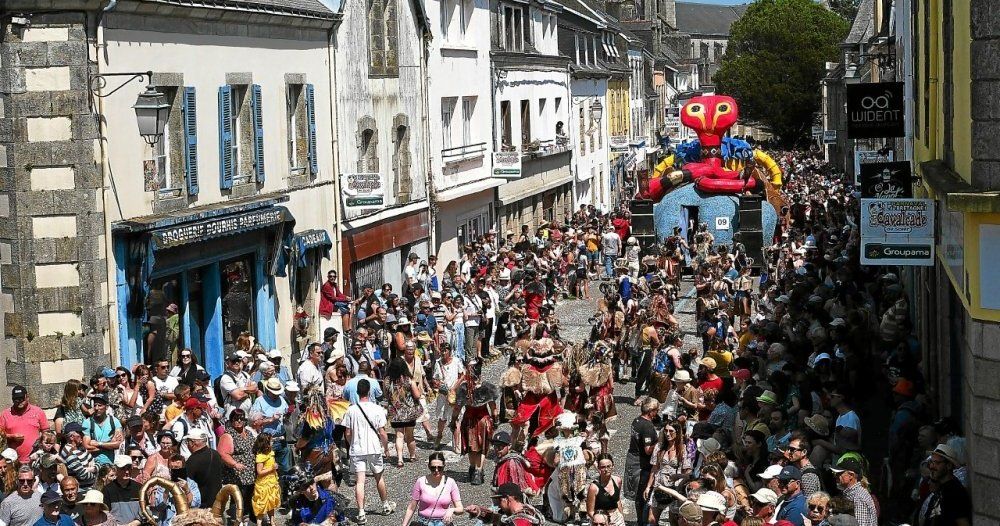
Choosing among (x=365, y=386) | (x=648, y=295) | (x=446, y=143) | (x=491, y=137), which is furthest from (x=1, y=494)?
(x=491, y=137)

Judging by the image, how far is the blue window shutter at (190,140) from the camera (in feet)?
72.2

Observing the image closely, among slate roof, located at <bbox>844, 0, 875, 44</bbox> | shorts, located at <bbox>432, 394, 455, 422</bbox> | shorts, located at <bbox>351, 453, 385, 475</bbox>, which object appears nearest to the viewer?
shorts, located at <bbox>351, 453, 385, 475</bbox>

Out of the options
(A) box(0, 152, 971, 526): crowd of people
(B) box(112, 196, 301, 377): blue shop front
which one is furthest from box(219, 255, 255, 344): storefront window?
(A) box(0, 152, 971, 526): crowd of people

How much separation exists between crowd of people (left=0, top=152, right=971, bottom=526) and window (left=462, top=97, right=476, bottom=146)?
39.3ft

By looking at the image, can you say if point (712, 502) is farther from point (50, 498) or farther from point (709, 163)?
point (709, 163)

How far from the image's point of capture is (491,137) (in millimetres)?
40875

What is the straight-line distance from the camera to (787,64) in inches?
4131

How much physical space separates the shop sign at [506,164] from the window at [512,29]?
434 cm

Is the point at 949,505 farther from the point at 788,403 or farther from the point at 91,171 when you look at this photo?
the point at 91,171

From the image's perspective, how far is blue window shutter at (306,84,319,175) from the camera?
26.8 metres

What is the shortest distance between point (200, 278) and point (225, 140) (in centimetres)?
202

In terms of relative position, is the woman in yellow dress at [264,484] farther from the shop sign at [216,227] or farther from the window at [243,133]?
the window at [243,133]

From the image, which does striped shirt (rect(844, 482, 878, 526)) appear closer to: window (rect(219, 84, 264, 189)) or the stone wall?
the stone wall

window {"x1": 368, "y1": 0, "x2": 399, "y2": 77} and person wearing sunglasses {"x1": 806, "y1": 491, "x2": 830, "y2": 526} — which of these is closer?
person wearing sunglasses {"x1": 806, "y1": 491, "x2": 830, "y2": 526}
